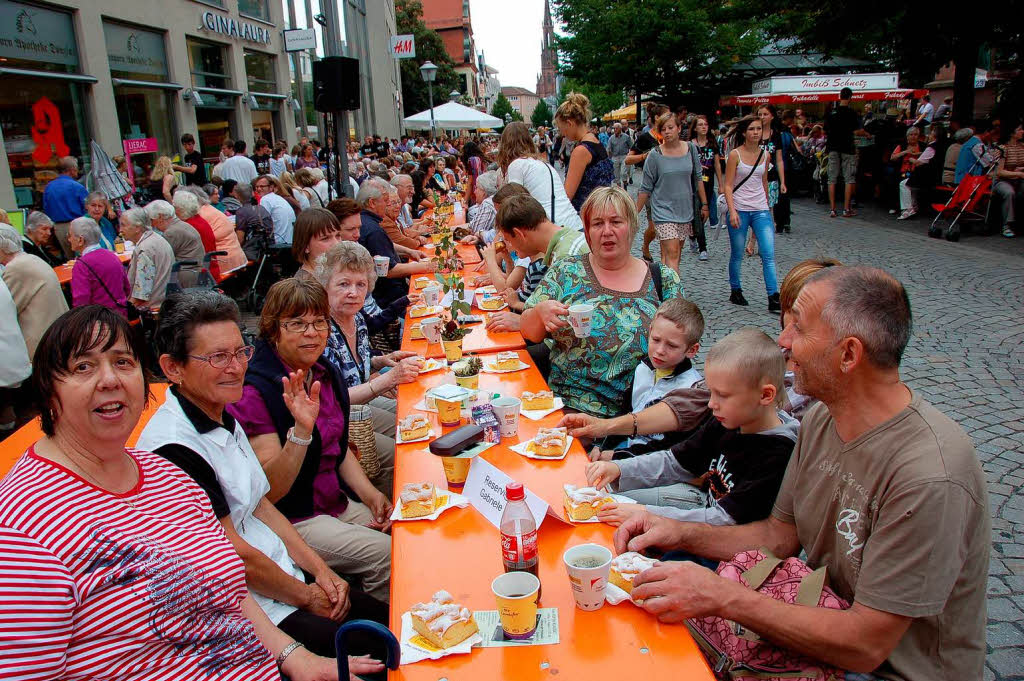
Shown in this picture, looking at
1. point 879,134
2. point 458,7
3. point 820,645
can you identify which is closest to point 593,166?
point 820,645

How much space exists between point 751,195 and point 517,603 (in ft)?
20.2

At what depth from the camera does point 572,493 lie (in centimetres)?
220

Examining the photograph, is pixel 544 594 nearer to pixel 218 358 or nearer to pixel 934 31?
pixel 218 358

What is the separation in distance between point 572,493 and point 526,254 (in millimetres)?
2614

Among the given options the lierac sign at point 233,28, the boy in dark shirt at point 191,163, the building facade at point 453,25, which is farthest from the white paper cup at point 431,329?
the building facade at point 453,25

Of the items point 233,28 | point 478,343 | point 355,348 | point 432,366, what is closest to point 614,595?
point 432,366

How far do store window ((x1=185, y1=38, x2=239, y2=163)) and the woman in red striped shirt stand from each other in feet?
50.6

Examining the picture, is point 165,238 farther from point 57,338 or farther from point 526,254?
point 57,338

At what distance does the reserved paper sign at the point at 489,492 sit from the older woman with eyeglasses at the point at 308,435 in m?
0.59

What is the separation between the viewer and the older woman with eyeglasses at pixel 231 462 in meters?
2.10

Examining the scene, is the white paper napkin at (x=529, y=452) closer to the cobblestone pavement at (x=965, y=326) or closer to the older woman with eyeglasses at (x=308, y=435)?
the older woman with eyeglasses at (x=308, y=435)

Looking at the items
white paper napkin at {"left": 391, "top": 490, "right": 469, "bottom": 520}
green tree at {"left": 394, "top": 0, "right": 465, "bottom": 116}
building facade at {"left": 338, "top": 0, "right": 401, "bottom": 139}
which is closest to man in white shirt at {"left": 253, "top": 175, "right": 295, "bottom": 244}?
white paper napkin at {"left": 391, "top": 490, "right": 469, "bottom": 520}

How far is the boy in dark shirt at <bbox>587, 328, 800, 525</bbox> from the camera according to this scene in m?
2.25

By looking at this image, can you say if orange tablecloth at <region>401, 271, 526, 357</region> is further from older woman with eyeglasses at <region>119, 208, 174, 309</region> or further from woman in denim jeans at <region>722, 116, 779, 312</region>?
woman in denim jeans at <region>722, 116, 779, 312</region>
